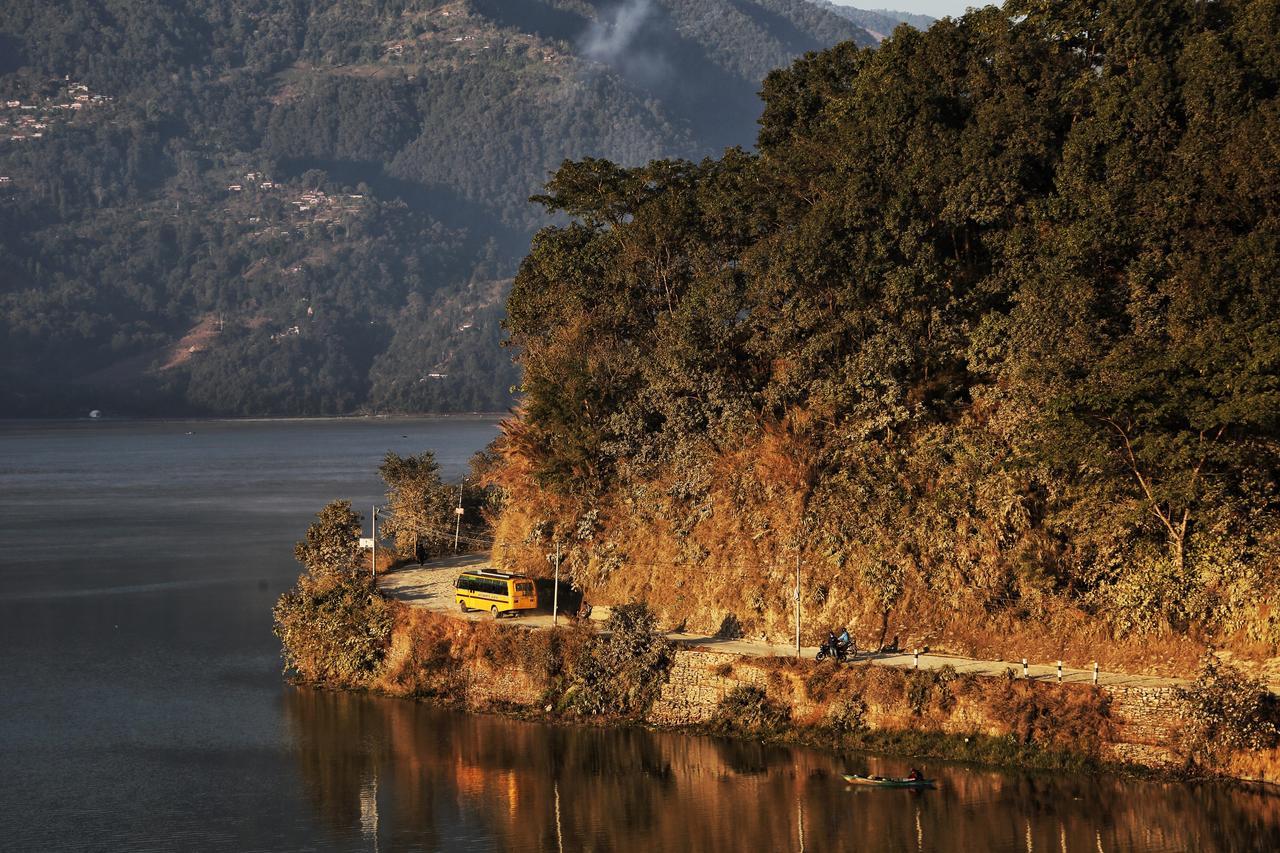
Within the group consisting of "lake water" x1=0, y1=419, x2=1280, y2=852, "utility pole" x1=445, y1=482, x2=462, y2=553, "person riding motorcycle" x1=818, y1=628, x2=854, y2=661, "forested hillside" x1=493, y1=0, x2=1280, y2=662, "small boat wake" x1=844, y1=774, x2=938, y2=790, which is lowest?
"lake water" x1=0, y1=419, x2=1280, y2=852

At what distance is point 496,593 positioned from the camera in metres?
49.0

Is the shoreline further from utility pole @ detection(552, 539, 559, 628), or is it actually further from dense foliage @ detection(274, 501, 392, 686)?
utility pole @ detection(552, 539, 559, 628)

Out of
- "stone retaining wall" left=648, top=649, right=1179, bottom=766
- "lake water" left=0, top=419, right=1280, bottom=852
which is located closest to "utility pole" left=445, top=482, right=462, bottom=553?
"lake water" left=0, top=419, right=1280, bottom=852

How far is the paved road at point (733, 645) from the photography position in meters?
38.8

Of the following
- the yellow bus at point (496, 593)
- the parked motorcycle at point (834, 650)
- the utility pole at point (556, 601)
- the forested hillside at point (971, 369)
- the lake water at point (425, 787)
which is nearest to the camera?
the lake water at point (425, 787)

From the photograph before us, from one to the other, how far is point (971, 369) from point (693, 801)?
16010 millimetres

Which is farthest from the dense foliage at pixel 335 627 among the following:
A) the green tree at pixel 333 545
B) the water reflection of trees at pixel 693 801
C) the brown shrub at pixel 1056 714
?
the brown shrub at pixel 1056 714

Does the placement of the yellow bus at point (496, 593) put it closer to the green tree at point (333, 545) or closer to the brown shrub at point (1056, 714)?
the green tree at point (333, 545)

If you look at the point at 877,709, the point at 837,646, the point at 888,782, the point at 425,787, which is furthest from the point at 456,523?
the point at 888,782

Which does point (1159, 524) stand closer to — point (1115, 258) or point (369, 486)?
point (1115, 258)

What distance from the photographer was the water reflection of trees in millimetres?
34250

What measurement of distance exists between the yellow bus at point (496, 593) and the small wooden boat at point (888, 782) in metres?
14.2

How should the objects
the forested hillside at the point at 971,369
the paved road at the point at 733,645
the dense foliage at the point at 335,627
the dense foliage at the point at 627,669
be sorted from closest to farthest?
1. the paved road at the point at 733,645
2. the forested hillside at the point at 971,369
3. the dense foliage at the point at 627,669
4. the dense foliage at the point at 335,627

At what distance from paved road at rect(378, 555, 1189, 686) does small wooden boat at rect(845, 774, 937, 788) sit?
386 centimetres
